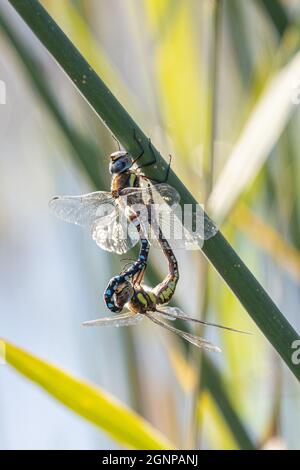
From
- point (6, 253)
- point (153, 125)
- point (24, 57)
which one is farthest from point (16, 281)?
point (24, 57)

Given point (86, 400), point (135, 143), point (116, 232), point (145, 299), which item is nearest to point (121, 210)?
point (116, 232)

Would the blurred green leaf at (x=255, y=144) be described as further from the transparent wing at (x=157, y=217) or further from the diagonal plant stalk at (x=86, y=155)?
the diagonal plant stalk at (x=86, y=155)

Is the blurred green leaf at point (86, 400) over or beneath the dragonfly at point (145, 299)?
beneath

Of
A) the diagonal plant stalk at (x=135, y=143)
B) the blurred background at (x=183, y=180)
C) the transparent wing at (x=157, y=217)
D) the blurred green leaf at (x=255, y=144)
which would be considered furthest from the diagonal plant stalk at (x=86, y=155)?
the diagonal plant stalk at (x=135, y=143)

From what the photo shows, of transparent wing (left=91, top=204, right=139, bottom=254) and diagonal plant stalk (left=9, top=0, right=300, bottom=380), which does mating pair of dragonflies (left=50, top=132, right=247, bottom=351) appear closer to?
transparent wing (left=91, top=204, right=139, bottom=254)

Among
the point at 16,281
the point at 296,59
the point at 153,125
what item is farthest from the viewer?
the point at 16,281

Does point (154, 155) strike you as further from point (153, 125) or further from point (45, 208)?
point (45, 208)
